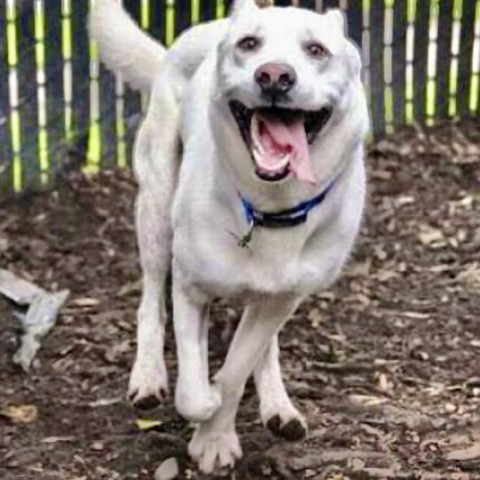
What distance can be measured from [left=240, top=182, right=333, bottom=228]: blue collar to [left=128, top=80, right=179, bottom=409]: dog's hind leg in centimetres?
78

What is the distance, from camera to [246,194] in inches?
180

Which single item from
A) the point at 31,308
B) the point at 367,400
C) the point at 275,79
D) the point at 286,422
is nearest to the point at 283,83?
the point at 275,79

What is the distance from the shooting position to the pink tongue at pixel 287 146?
430cm

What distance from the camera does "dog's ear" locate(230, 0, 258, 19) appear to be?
180 inches

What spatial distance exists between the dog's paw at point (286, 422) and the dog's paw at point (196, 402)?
27cm

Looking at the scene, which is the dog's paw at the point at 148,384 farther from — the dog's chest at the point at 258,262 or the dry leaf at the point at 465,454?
the dry leaf at the point at 465,454

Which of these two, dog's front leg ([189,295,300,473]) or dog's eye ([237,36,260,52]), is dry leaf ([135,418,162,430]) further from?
dog's eye ([237,36,260,52])

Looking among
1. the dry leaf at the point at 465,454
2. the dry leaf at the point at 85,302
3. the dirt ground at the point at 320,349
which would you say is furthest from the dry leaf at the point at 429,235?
the dry leaf at the point at 465,454

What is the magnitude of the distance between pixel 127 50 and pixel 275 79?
70.9 inches

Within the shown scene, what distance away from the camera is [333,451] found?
5113 mm

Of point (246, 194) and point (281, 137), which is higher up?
point (281, 137)

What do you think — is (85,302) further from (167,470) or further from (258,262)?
(258,262)

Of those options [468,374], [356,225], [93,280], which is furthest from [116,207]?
[356,225]

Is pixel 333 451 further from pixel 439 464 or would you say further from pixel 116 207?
pixel 116 207
